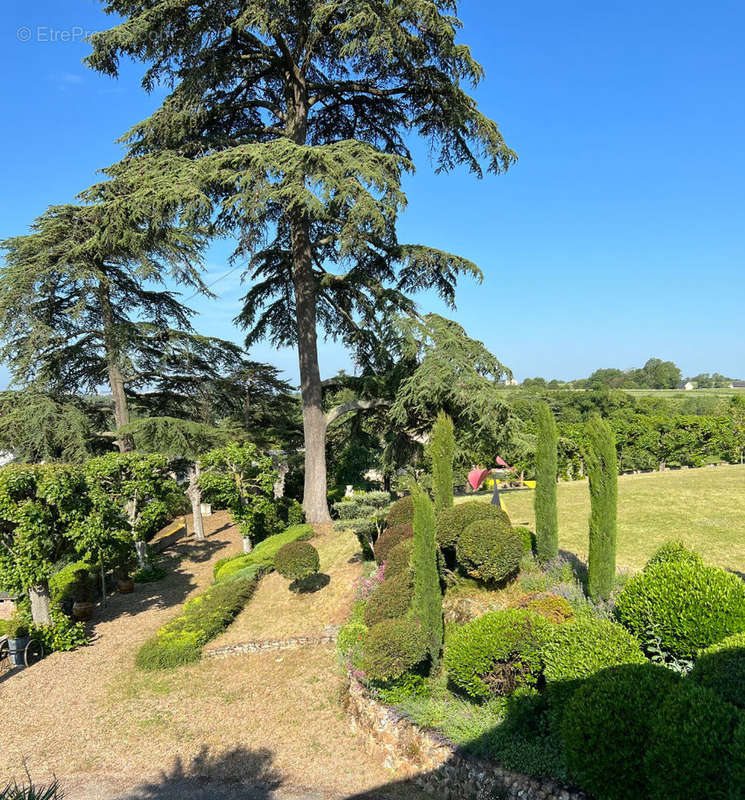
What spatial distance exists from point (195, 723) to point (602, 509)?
27.4ft

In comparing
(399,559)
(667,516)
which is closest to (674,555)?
(399,559)

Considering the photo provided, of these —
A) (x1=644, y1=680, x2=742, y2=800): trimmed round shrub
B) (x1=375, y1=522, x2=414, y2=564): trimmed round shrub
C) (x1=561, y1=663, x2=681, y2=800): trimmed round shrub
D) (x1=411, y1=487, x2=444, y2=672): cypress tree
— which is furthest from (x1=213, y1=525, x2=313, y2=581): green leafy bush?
(x1=644, y1=680, x2=742, y2=800): trimmed round shrub

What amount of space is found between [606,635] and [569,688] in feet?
2.50

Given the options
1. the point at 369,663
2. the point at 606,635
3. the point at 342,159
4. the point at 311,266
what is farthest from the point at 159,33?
the point at 606,635

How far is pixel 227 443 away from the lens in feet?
57.7

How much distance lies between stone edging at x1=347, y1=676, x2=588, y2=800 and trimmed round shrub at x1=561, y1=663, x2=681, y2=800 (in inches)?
29.1

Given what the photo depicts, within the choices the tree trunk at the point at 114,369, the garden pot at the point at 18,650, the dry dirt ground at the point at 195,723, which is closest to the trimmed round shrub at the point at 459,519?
the dry dirt ground at the point at 195,723

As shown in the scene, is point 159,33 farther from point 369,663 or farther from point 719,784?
point 719,784

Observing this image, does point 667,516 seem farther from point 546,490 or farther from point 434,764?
point 434,764

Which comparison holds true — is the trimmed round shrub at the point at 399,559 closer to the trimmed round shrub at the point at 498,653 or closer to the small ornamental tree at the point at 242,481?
the trimmed round shrub at the point at 498,653

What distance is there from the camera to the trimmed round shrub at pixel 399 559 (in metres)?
10.6

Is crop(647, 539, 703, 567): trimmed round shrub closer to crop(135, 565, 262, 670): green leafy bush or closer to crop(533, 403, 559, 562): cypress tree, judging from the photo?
crop(533, 403, 559, 562): cypress tree

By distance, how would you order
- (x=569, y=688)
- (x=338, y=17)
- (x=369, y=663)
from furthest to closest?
1. (x=338, y=17)
2. (x=369, y=663)
3. (x=569, y=688)

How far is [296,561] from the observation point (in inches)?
474
